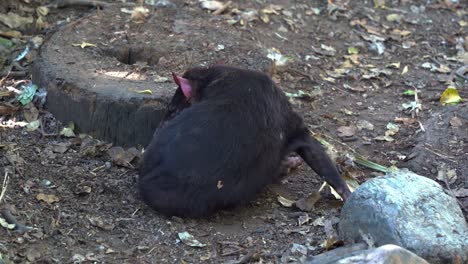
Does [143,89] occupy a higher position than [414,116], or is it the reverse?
[143,89]

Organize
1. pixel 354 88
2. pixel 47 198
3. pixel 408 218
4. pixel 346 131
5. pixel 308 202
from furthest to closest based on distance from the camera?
pixel 354 88 → pixel 346 131 → pixel 308 202 → pixel 47 198 → pixel 408 218

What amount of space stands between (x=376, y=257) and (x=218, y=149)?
4.93ft

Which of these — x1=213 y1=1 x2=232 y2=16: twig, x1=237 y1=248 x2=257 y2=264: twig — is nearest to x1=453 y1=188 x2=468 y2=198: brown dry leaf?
x1=237 y1=248 x2=257 y2=264: twig

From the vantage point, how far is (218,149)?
5578 mm

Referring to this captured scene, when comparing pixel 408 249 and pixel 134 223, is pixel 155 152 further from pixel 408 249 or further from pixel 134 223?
pixel 408 249

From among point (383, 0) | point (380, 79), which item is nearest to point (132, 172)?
point (380, 79)

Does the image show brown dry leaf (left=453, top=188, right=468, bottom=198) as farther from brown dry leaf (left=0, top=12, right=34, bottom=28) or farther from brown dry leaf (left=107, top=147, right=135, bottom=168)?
brown dry leaf (left=0, top=12, right=34, bottom=28)

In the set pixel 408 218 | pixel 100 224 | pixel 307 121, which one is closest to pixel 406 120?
pixel 307 121

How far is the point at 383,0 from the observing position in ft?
33.1

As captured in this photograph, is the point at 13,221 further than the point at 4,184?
No

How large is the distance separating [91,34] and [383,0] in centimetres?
407

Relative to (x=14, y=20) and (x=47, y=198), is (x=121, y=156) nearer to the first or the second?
(x=47, y=198)

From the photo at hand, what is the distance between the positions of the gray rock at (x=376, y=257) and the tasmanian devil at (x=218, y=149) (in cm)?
101

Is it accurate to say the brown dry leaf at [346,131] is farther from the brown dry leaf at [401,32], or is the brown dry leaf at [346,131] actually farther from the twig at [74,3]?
the twig at [74,3]
